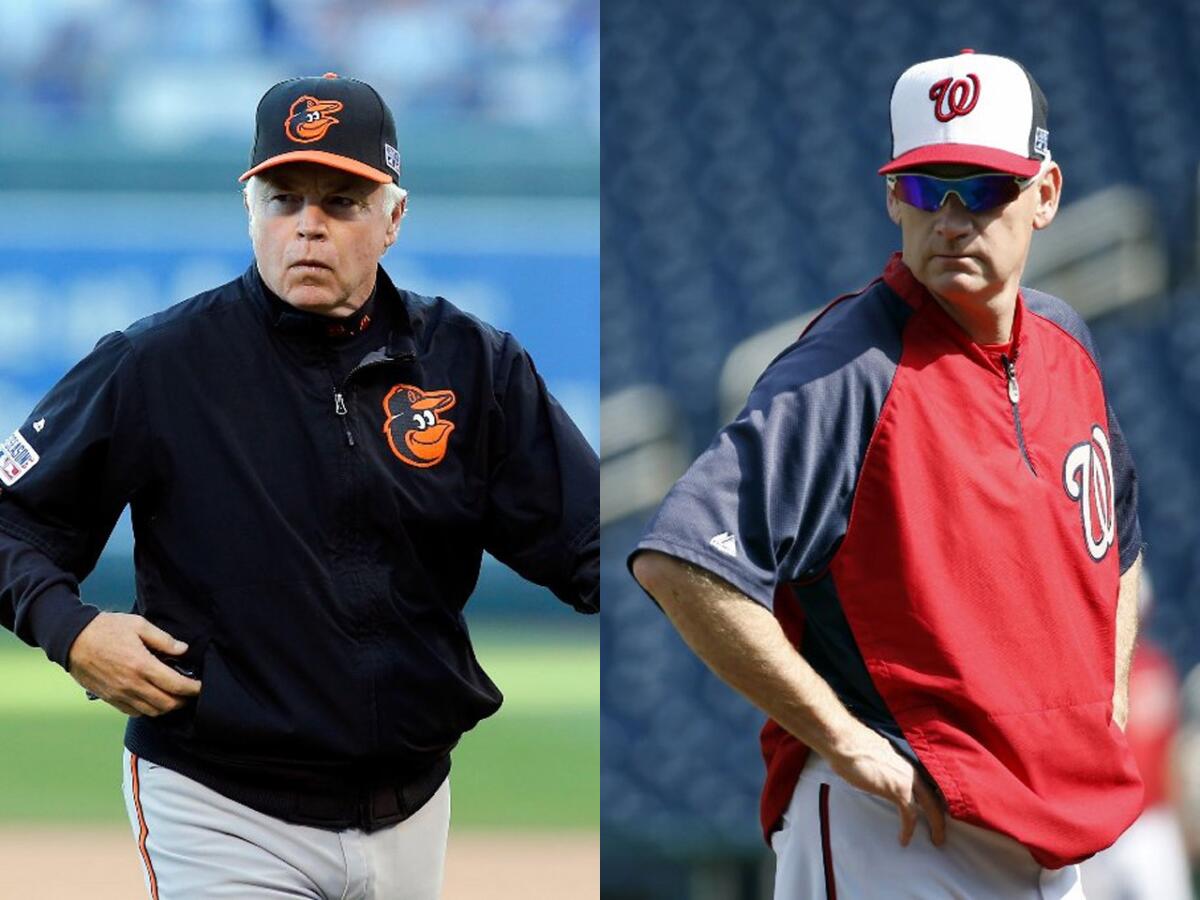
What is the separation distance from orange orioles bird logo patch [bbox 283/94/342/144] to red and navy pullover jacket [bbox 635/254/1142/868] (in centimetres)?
76

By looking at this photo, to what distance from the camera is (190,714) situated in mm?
2279

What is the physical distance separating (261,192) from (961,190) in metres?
0.94

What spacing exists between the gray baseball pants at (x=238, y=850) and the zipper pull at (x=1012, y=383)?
3.27ft

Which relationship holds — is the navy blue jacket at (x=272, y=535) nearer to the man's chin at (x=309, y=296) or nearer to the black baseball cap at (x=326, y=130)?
the man's chin at (x=309, y=296)

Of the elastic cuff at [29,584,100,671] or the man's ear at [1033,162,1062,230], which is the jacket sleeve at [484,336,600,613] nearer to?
the elastic cuff at [29,584,100,671]

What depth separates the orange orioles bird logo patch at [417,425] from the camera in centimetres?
239

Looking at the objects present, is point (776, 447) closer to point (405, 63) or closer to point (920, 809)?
point (920, 809)

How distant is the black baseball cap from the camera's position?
2352 millimetres

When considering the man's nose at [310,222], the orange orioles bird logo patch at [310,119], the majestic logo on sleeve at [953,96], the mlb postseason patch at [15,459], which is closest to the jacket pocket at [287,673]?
the mlb postseason patch at [15,459]

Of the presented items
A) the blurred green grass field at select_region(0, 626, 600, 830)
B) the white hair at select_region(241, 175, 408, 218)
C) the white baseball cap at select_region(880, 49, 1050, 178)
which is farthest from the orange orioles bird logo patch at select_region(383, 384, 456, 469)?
the blurred green grass field at select_region(0, 626, 600, 830)

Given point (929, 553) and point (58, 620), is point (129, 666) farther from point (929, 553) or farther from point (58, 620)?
point (929, 553)

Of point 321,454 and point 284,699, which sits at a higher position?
point 321,454

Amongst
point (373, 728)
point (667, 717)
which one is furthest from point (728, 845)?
point (373, 728)

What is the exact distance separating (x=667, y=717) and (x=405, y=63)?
524 cm
